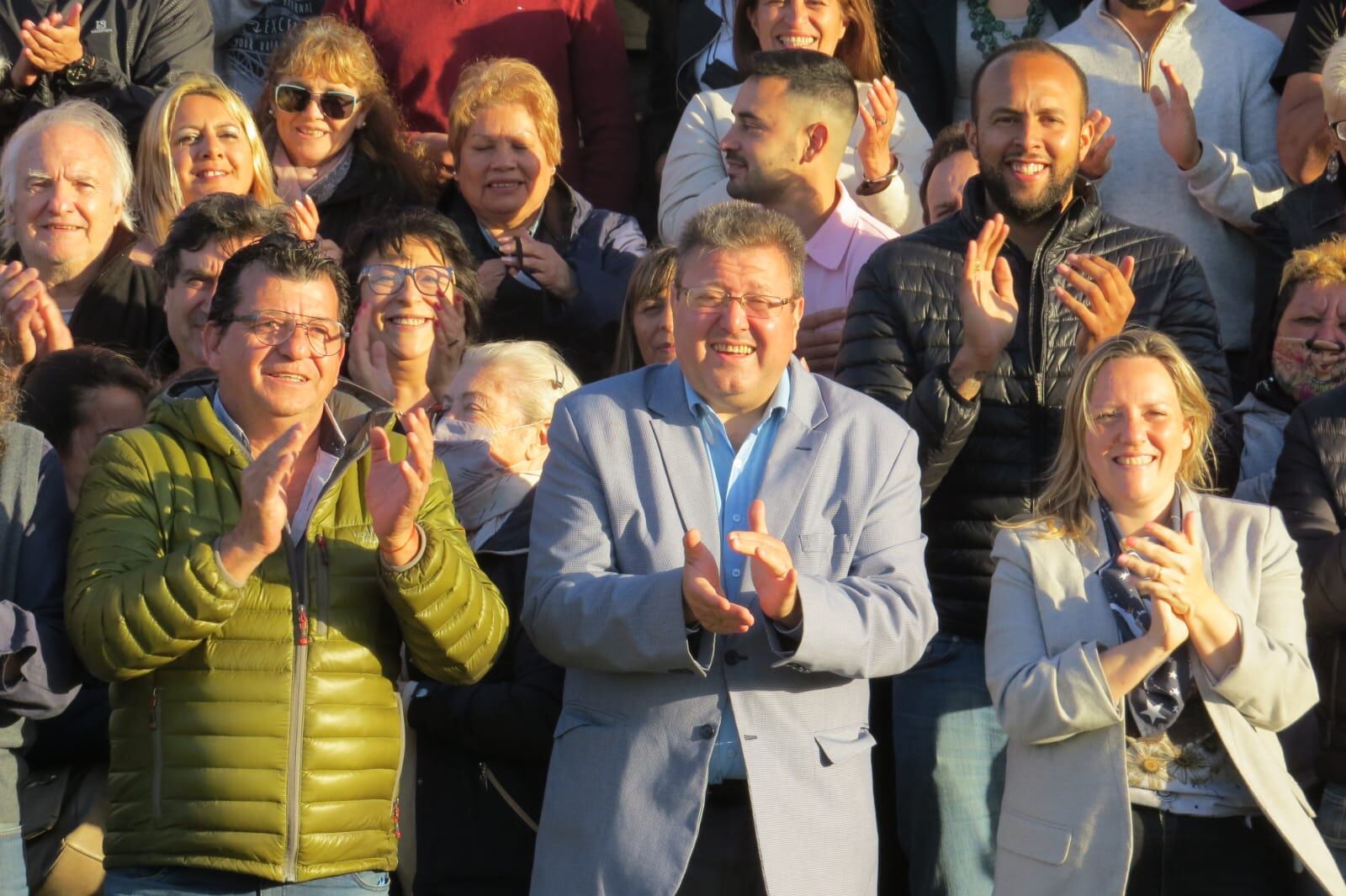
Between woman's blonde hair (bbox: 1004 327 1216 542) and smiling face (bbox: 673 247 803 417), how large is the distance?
28.2 inches

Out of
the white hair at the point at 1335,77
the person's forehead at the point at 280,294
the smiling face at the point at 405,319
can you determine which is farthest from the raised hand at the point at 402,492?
the white hair at the point at 1335,77

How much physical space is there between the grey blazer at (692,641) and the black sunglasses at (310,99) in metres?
2.99

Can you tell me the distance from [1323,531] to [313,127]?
401 centimetres

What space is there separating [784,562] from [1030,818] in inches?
36.2

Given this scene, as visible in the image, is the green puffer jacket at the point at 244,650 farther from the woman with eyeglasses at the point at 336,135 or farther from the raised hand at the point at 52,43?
the raised hand at the point at 52,43

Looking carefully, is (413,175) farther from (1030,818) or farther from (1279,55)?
(1030,818)

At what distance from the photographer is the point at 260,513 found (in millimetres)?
3756

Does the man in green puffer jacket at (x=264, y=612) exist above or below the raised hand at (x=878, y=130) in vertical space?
below

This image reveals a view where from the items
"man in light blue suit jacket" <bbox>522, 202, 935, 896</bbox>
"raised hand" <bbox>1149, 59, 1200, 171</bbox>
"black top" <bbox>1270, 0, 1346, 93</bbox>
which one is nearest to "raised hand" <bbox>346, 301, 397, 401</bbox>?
"man in light blue suit jacket" <bbox>522, 202, 935, 896</bbox>

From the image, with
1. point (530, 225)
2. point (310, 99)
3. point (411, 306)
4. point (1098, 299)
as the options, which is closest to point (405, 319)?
point (411, 306)

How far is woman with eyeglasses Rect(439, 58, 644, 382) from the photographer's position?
21.0 ft

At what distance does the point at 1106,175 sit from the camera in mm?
6945

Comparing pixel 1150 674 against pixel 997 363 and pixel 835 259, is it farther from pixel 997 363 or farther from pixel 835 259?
pixel 835 259

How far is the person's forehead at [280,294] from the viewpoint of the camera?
4.21 meters
